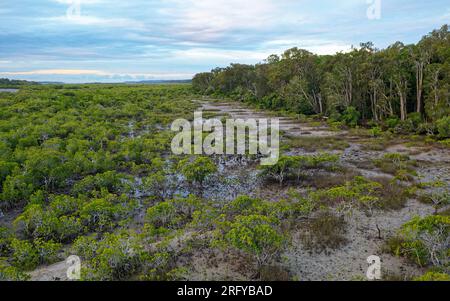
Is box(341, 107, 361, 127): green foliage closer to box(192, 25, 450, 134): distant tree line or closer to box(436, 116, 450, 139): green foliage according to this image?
box(192, 25, 450, 134): distant tree line

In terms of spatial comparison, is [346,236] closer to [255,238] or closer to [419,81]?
[255,238]

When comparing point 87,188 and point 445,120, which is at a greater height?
point 445,120

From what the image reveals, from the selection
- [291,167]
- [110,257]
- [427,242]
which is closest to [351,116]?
[291,167]

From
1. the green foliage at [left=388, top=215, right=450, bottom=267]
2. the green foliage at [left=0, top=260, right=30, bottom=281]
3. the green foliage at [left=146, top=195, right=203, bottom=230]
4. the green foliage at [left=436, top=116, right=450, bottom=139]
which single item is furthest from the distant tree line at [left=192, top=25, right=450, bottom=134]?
the green foliage at [left=0, top=260, right=30, bottom=281]

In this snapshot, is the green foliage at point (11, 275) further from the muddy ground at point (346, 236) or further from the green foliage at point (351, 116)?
the green foliage at point (351, 116)

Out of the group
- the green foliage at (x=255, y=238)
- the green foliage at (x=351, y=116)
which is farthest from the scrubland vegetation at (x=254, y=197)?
the green foliage at (x=351, y=116)

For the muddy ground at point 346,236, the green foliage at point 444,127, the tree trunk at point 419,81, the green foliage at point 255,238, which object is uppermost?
the tree trunk at point 419,81
